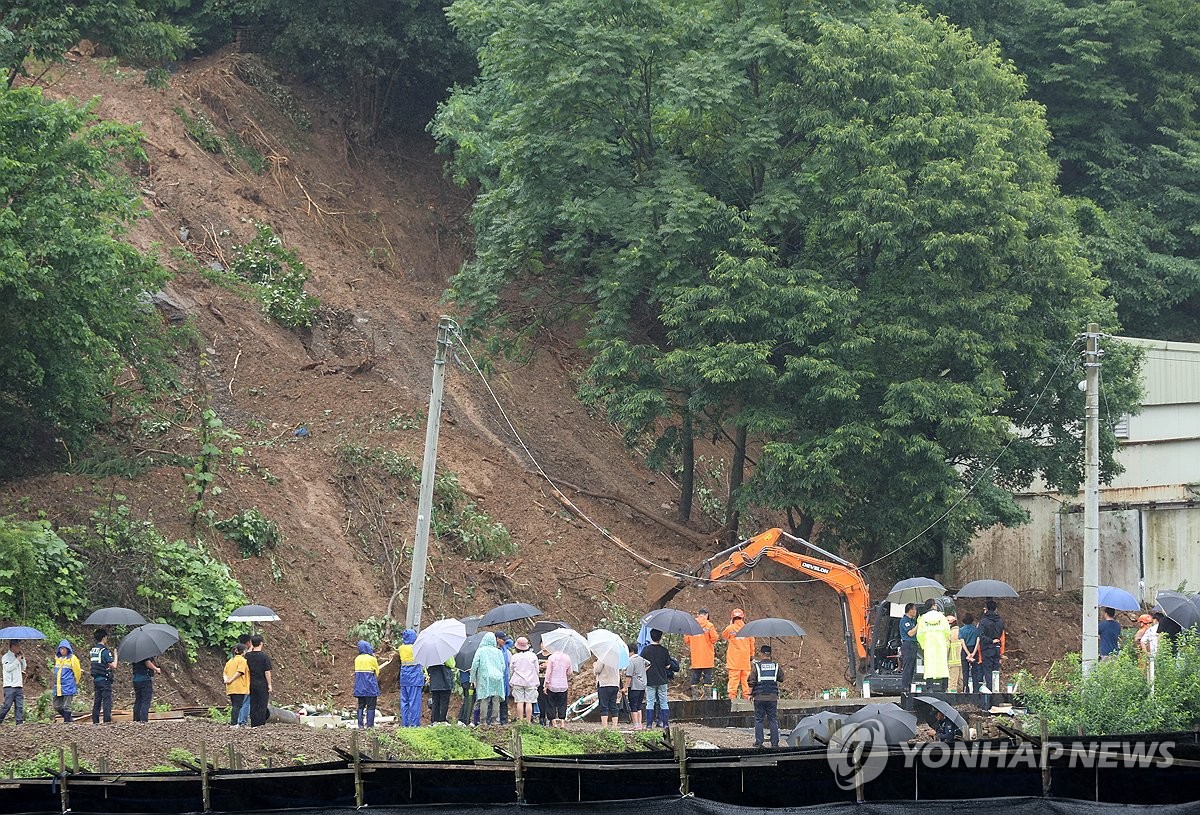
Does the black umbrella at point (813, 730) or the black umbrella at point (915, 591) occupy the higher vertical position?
the black umbrella at point (915, 591)

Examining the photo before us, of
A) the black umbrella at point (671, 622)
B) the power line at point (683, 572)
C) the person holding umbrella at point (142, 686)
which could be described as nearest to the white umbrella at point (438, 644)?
the black umbrella at point (671, 622)

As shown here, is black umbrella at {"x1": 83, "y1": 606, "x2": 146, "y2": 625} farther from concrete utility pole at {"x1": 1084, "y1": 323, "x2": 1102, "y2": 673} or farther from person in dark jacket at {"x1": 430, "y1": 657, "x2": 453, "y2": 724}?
concrete utility pole at {"x1": 1084, "y1": 323, "x2": 1102, "y2": 673}

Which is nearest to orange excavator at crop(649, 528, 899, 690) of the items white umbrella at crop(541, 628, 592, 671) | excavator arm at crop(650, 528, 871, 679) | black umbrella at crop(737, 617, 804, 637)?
excavator arm at crop(650, 528, 871, 679)

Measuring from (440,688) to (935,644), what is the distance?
799 centimetres

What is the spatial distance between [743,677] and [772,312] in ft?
31.2

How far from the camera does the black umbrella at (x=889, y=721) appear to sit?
1600 centimetres

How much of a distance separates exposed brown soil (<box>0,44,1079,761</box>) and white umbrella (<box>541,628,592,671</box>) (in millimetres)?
5512

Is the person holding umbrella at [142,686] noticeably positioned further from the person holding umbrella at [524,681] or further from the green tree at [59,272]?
the green tree at [59,272]

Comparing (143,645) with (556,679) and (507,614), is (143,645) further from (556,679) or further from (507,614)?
(556,679)

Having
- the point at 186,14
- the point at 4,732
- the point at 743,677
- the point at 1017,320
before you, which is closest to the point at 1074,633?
the point at 1017,320

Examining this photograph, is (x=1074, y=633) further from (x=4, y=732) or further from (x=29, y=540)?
(x=4, y=732)

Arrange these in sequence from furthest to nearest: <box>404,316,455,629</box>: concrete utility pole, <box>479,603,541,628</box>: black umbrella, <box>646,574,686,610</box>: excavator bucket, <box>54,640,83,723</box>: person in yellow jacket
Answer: <box>646,574,686,610</box>: excavator bucket
<box>404,316,455,629</box>: concrete utility pole
<box>479,603,541,628</box>: black umbrella
<box>54,640,83,723</box>: person in yellow jacket

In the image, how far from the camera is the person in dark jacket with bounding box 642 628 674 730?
21.9 meters

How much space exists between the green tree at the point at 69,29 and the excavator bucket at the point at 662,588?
613 inches
